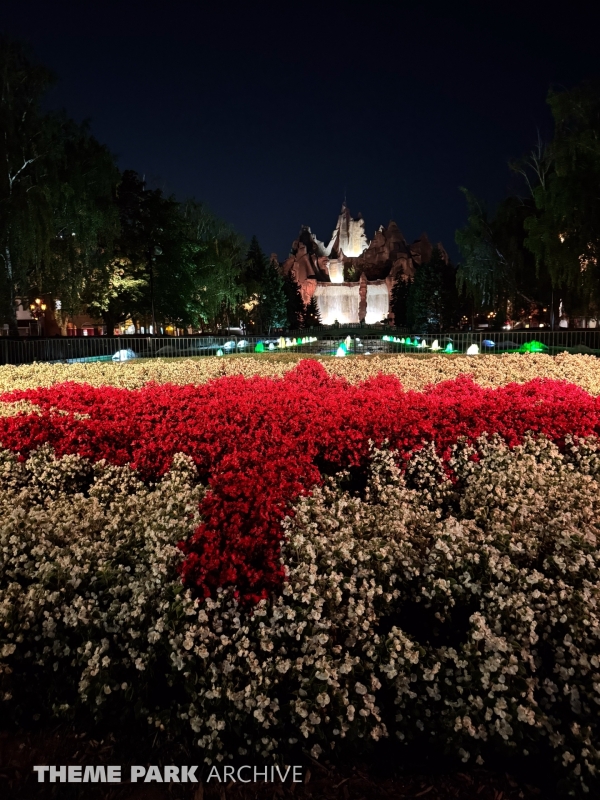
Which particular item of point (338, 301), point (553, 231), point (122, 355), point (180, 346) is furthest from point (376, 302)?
point (122, 355)

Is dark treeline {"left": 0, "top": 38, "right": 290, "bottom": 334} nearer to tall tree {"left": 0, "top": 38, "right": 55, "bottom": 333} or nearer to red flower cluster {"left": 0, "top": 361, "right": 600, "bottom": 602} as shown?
tall tree {"left": 0, "top": 38, "right": 55, "bottom": 333}

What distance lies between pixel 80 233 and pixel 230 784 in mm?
23572

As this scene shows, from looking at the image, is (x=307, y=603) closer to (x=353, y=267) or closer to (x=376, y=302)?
(x=376, y=302)

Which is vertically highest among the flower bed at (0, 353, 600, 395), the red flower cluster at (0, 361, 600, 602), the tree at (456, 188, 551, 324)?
the tree at (456, 188, 551, 324)

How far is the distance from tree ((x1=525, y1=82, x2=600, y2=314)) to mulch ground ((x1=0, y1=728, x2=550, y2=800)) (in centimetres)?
2251

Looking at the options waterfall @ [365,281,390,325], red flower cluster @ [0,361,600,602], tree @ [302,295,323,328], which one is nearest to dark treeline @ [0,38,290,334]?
red flower cluster @ [0,361,600,602]

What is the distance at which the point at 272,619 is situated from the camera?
2.58m

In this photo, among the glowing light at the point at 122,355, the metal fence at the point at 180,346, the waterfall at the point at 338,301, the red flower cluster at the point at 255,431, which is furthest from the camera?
the waterfall at the point at 338,301

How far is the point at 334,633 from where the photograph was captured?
2.67 meters

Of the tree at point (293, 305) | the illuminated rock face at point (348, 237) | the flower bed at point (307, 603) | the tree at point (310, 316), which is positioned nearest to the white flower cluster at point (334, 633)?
the flower bed at point (307, 603)

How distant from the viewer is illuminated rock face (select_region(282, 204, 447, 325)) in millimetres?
81375

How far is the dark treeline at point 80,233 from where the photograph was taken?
19.0m

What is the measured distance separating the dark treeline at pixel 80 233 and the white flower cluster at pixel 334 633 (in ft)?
63.7

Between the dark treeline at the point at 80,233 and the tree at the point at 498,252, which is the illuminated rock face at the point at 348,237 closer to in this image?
the dark treeline at the point at 80,233
